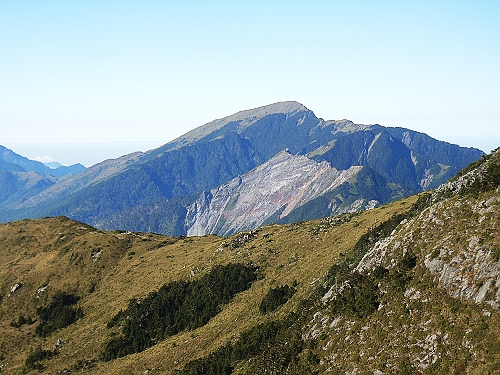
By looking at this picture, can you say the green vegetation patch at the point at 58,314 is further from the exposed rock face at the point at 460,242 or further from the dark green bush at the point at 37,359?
the exposed rock face at the point at 460,242

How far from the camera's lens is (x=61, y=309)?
100188 millimetres

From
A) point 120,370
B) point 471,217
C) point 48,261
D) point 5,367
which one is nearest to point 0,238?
point 48,261

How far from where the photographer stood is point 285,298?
63844mm

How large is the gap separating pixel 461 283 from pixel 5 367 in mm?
88193

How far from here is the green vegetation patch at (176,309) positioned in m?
76.1

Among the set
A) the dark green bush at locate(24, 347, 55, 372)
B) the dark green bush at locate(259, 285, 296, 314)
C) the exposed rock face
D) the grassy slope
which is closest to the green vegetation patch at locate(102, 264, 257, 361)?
the grassy slope

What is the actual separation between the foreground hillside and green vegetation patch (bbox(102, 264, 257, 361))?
283 millimetres

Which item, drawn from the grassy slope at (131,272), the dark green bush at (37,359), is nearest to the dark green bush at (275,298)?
the grassy slope at (131,272)

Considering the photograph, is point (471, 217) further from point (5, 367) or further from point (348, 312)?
point (5, 367)

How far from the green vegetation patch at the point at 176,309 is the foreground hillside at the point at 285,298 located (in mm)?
283

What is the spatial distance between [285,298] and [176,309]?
29.2m

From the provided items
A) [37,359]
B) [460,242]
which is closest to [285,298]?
[460,242]

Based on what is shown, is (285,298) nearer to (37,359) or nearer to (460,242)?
(460,242)

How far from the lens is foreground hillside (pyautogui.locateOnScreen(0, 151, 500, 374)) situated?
36.1 metres
